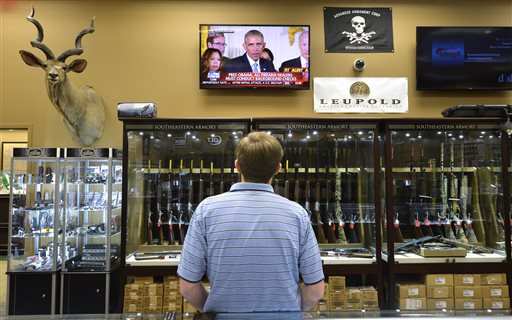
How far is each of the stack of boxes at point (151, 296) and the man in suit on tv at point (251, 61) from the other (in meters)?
2.39

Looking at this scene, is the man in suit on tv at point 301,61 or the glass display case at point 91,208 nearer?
the glass display case at point 91,208

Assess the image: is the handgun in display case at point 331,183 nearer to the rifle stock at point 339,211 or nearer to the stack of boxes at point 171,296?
the rifle stock at point 339,211

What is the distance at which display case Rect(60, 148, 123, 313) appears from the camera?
3377 mm

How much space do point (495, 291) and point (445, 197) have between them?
99 centimetres

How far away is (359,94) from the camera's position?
13.6 ft

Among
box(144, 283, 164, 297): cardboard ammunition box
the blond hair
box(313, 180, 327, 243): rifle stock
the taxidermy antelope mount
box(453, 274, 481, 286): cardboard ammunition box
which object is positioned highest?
the taxidermy antelope mount

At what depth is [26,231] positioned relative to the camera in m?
3.65

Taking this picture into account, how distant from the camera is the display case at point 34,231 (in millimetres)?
3371

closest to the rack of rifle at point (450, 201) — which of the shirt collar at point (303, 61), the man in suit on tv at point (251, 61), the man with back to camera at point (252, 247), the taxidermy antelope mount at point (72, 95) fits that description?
the shirt collar at point (303, 61)

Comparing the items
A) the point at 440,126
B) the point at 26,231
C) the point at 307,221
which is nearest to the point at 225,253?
the point at 307,221

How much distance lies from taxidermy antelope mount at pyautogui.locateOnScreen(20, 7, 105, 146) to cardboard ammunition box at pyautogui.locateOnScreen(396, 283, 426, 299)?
3644 millimetres

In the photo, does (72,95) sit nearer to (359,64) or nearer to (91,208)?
(91,208)

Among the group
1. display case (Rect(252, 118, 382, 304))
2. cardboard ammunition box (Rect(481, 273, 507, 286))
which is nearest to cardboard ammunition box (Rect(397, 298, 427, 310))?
display case (Rect(252, 118, 382, 304))

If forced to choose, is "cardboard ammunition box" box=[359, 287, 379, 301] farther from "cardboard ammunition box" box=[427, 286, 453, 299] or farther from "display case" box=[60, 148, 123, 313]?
"display case" box=[60, 148, 123, 313]
